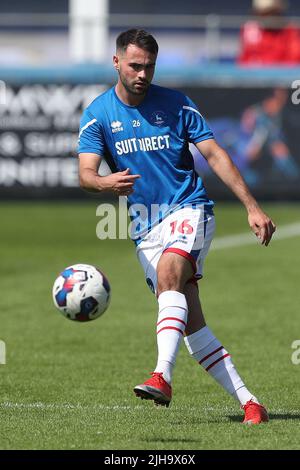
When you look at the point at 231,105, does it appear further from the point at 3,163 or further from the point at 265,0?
the point at 3,163

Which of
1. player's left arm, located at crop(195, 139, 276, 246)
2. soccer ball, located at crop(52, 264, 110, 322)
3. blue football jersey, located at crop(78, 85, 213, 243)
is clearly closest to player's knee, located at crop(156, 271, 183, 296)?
blue football jersey, located at crop(78, 85, 213, 243)

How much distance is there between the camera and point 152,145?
6758mm

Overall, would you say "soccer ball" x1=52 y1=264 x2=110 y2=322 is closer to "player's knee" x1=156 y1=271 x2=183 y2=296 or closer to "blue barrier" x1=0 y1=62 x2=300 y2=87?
"player's knee" x1=156 y1=271 x2=183 y2=296

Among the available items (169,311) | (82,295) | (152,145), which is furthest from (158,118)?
(82,295)

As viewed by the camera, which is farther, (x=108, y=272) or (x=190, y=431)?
(x=108, y=272)

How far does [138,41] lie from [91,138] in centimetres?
62

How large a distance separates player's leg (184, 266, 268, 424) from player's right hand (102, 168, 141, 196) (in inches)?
32.6

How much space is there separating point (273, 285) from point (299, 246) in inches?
150

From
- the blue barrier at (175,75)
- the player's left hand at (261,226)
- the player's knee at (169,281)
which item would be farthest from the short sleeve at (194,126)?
the blue barrier at (175,75)

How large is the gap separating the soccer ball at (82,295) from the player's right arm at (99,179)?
40.7 inches

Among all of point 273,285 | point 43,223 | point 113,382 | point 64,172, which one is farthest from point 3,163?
point 113,382

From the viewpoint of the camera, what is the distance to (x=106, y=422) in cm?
639

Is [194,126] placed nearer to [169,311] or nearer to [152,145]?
[152,145]

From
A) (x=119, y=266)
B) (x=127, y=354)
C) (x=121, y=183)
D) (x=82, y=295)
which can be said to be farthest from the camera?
(x=119, y=266)
